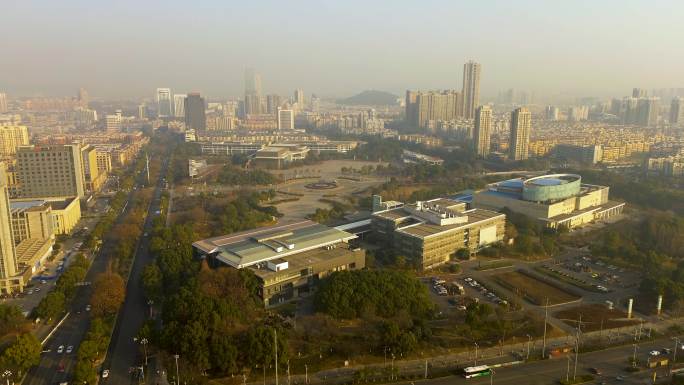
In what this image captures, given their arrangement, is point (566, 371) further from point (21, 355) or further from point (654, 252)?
point (21, 355)

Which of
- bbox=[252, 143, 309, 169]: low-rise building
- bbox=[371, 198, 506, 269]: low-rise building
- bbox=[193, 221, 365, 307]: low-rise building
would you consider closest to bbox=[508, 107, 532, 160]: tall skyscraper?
bbox=[252, 143, 309, 169]: low-rise building

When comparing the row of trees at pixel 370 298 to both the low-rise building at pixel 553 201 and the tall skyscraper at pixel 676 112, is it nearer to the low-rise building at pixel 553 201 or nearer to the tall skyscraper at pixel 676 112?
the low-rise building at pixel 553 201

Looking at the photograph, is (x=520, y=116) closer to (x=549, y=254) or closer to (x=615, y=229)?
(x=615, y=229)

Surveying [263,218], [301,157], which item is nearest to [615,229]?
[263,218]

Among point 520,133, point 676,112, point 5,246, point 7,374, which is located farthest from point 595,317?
point 676,112

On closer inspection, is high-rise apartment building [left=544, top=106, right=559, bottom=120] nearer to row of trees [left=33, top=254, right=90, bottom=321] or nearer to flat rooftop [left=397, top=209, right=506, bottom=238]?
flat rooftop [left=397, top=209, right=506, bottom=238]

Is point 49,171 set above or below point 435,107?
below
